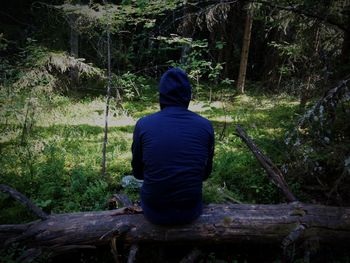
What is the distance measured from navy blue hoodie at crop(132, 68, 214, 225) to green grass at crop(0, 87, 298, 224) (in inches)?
62.1

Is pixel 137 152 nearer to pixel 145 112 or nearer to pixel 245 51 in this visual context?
pixel 145 112

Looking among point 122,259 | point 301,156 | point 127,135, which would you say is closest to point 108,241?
point 122,259

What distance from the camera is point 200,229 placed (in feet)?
14.5

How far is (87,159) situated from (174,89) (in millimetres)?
4386

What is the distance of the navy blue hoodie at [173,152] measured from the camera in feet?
13.2

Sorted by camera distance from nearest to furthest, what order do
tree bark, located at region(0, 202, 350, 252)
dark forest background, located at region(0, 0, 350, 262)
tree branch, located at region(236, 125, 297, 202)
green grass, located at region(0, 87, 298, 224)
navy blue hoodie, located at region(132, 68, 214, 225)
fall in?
navy blue hoodie, located at region(132, 68, 214, 225) → tree bark, located at region(0, 202, 350, 252) → tree branch, located at region(236, 125, 297, 202) → dark forest background, located at region(0, 0, 350, 262) → green grass, located at region(0, 87, 298, 224)

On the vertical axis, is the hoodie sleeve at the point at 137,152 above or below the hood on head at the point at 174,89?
below

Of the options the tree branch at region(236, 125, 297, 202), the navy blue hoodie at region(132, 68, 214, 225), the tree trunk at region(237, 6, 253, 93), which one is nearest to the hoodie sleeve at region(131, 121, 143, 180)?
the navy blue hoodie at region(132, 68, 214, 225)

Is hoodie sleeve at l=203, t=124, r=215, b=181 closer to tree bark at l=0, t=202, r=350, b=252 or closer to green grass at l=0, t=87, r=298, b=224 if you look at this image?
tree bark at l=0, t=202, r=350, b=252

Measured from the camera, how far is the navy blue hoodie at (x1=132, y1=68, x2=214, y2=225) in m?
4.01

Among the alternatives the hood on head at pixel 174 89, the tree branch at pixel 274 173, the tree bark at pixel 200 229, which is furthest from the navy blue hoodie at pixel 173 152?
the tree branch at pixel 274 173

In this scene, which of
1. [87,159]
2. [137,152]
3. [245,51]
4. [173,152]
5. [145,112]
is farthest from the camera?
[245,51]

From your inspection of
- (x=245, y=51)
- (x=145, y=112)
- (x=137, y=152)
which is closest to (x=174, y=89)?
(x=137, y=152)

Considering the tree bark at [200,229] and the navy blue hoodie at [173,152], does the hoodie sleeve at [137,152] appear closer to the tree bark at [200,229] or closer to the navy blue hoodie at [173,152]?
the navy blue hoodie at [173,152]
